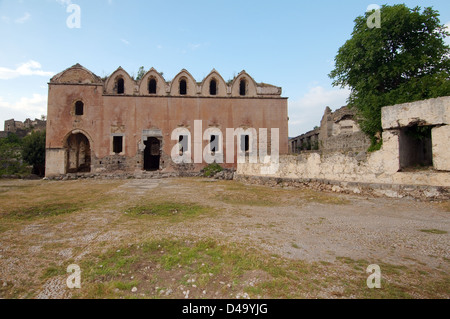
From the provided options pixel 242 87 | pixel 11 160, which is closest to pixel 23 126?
pixel 11 160

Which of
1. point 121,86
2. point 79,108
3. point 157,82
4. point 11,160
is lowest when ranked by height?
point 11,160

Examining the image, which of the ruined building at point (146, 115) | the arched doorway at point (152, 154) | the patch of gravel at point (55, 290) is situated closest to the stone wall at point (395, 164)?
the patch of gravel at point (55, 290)

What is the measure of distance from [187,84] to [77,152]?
1274 cm

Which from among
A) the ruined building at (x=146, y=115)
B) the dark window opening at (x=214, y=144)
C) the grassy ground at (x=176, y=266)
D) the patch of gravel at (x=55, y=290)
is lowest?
the patch of gravel at (x=55, y=290)

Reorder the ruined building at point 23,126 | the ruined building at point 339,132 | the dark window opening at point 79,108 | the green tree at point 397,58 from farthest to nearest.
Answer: the ruined building at point 23,126, the dark window opening at point 79,108, the ruined building at point 339,132, the green tree at point 397,58

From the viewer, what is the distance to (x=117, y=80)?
804 inches

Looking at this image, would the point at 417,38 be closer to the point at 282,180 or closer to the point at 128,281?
the point at 282,180

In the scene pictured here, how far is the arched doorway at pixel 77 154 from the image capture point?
20625 millimetres

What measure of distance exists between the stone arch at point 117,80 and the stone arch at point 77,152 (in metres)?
4.74

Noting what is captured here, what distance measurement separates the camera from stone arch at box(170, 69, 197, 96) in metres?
20.7

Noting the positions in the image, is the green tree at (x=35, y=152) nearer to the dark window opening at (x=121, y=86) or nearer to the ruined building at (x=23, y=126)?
the dark window opening at (x=121, y=86)

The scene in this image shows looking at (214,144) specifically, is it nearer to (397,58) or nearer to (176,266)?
(397,58)
